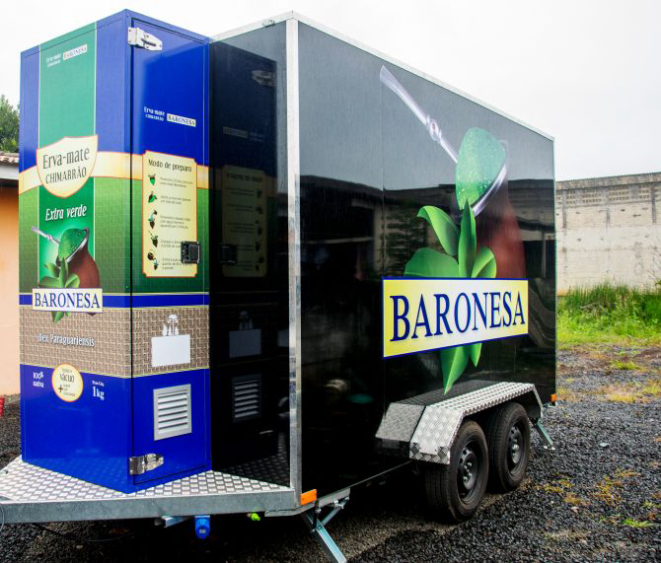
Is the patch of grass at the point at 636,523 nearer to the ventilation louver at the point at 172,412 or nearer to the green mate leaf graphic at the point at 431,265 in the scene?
the green mate leaf graphic at the point at 431,265

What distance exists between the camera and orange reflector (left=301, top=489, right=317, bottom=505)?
3.47 metres

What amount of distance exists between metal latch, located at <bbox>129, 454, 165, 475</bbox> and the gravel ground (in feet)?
2.62

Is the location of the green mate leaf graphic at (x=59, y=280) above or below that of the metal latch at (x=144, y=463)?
above

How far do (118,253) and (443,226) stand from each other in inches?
92.0

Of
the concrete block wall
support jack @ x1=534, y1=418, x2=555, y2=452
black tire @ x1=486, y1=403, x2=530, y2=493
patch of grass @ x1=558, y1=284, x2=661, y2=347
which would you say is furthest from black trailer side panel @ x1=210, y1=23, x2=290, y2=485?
the concrete block wall

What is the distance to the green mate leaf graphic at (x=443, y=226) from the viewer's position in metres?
4.66

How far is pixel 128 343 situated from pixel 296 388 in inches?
34.2

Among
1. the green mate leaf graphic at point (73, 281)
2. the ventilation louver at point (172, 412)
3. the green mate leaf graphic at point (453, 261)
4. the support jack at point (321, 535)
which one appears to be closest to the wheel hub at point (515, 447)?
the green mate leaf graphic at point (453, 261)

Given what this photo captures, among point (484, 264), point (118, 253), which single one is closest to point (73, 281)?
point (118, 253)

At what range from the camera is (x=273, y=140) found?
356 centimetres

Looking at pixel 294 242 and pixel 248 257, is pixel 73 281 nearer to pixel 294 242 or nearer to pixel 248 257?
pixel 248 257

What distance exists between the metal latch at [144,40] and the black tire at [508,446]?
11.6 ft

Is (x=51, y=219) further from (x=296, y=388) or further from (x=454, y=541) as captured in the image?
(x=454, y=541)

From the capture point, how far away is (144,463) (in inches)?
136
